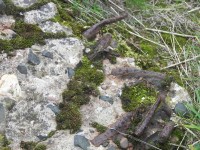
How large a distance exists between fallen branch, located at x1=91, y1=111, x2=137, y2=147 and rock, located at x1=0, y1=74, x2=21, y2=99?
1.55 ft

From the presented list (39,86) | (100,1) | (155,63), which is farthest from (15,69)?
(100,1)

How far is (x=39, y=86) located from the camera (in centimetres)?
239

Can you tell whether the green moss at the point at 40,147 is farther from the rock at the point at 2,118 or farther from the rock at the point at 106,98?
the rock at the point at 106,98

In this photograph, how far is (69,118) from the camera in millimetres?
2275

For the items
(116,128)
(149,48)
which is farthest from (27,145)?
(149,48)

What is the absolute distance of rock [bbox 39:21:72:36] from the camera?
2.74m

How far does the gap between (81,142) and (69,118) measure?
159 millimetres

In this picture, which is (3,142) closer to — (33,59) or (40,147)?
(40,147)

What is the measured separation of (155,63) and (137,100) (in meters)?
0.43

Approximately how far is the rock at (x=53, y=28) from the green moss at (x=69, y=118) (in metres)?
0.60

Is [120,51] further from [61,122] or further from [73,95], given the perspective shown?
[61,122]

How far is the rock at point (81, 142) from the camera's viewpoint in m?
2.17

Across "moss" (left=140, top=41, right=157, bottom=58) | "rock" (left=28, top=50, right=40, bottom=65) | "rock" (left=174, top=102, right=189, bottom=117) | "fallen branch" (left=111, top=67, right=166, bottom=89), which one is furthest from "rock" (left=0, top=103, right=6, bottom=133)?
"moss" (left=140, top=41, right=157, bottom=58)

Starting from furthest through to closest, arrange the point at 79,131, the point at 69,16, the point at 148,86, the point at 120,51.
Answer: the point at 69,16
the point at 120,51
the point at 148,86
the point at 79,131
